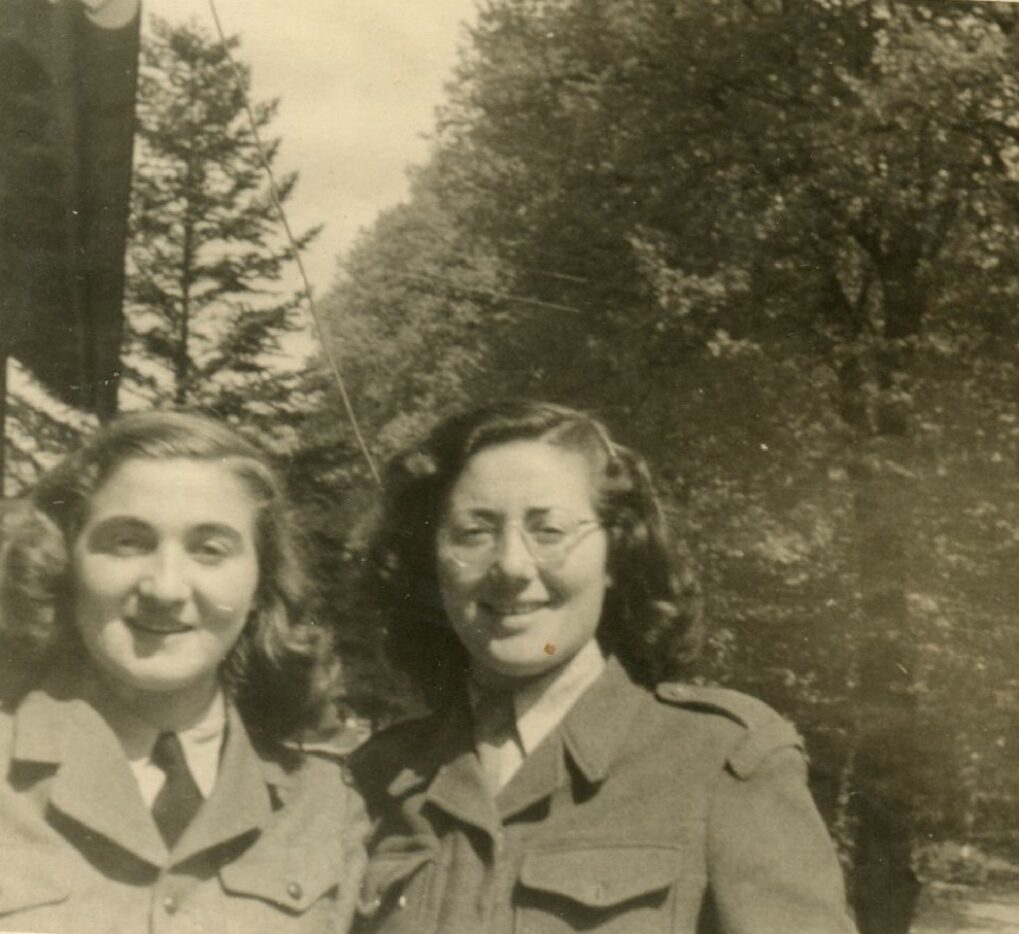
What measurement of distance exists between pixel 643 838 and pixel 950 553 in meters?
0.59

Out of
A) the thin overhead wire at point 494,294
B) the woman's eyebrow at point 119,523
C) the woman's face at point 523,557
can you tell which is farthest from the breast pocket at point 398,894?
the thin overhead wire at point 494,294

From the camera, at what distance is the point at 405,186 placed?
1459 millimetres

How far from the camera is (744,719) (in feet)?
3.82

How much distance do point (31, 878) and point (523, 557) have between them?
56 cm

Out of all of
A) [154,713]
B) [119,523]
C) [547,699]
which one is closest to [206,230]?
[119,523]

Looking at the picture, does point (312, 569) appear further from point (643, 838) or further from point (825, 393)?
point (825, 393)

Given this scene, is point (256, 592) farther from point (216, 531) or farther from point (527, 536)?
point (527, 536)

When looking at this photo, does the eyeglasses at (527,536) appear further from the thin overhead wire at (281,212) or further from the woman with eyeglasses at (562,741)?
the thin overhead wire at (281,212)

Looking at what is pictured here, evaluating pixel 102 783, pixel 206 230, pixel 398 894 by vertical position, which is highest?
pixel 206 230

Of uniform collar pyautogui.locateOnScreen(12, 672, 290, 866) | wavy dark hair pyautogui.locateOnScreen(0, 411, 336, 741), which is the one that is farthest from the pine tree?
uniform collar pyautogui.locateOnScreen(12, 672, 290, 866)

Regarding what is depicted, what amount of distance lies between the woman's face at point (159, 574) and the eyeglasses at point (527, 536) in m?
0.22

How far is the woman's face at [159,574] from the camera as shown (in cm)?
112

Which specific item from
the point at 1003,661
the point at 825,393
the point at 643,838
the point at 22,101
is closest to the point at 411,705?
the point at 643,838

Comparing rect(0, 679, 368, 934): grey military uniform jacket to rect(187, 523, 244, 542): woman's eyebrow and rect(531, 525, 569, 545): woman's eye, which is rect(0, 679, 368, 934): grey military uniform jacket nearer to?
rect(187, 523, 244, 542): woman's eyebrow
